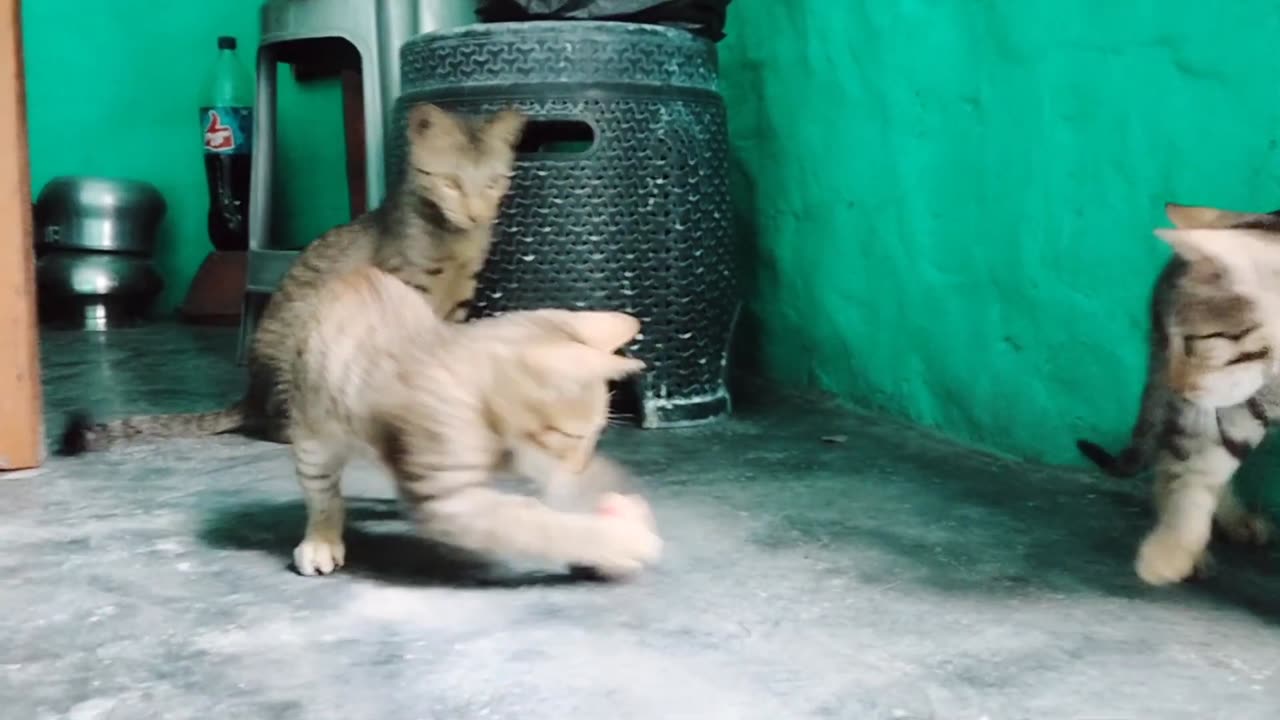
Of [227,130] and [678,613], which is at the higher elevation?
[227,130]

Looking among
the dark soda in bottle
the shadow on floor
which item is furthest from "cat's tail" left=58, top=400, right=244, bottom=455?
the dark soda in bottle

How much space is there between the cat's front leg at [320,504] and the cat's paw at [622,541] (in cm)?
28

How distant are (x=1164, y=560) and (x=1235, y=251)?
1.21ft

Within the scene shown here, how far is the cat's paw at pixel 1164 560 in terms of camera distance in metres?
1.16

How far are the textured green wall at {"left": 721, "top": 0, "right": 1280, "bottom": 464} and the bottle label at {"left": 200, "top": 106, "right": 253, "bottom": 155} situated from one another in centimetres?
178

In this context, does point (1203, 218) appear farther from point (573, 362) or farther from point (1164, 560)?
point (573, 362)

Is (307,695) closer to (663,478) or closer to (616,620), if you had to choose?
(616,620)

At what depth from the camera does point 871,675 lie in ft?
3.22

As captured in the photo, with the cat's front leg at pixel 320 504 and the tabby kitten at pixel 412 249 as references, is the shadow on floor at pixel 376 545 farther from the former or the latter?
the tabby kitten at pixel 412 249

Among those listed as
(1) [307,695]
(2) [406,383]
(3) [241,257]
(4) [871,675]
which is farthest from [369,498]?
(3) [241,257]

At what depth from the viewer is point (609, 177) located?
2014 mm

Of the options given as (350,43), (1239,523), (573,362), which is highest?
(350,43)

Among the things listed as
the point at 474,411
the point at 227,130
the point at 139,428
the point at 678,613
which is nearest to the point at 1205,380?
the point at 678,613

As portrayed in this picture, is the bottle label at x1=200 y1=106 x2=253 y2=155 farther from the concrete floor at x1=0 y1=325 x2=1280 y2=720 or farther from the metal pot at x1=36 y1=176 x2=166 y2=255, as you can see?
the concrete floor at x1=0 y1=325 x2=1280 y2=720
